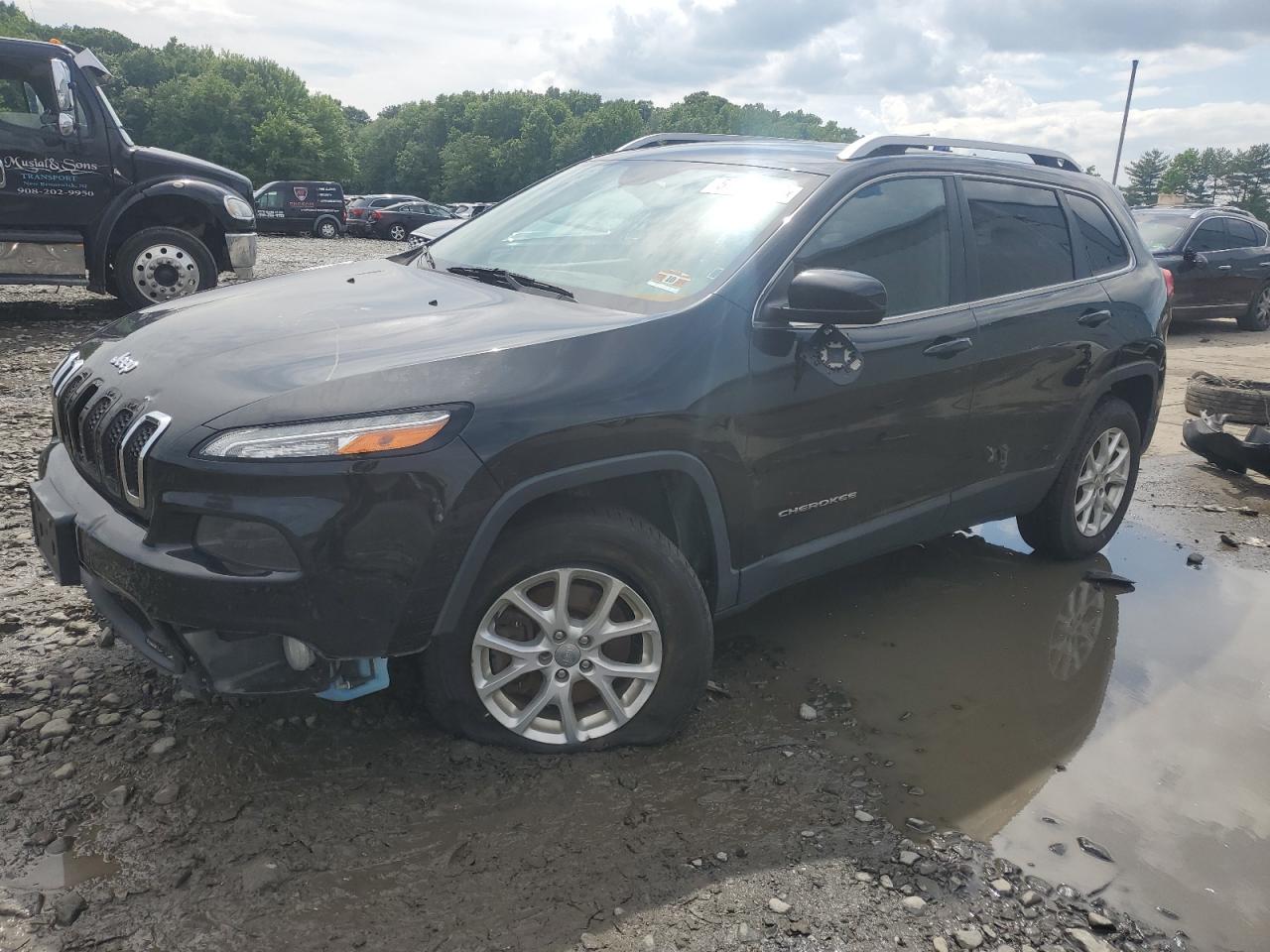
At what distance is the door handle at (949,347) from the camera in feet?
12.0

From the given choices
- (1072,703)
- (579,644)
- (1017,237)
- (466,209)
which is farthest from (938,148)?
(466,209)

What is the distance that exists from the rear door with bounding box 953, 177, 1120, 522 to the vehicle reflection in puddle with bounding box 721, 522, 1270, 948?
1.72 feet

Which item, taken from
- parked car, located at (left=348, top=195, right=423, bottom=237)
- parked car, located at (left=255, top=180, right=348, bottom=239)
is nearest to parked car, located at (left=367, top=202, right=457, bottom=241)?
parked car, located at (left=348, top=195, right=423, bottom=237)

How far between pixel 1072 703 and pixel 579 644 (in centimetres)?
187

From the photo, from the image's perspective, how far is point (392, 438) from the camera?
246 cm

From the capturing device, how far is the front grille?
2.54 meters

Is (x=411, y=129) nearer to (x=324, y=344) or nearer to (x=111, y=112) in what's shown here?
(x=111, y=112)

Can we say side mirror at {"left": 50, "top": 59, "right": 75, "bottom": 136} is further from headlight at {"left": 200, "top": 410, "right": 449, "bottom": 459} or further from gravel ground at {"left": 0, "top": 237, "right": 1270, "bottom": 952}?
headlight at {"left": 200, "top": 410, "right": 449, "bottom": 459}

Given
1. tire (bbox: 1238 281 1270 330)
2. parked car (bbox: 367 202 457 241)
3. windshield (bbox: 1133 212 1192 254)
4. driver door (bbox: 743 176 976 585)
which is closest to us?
driver door (bbox: 743 176 976 585)

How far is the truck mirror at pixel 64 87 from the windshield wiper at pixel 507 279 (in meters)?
7.07

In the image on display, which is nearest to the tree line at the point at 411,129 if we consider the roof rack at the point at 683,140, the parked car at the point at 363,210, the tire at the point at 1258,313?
the parked car at the point at 363,210

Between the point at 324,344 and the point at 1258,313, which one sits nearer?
the point at 324,344

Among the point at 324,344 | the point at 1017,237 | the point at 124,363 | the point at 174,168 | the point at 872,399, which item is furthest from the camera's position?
the point at 174,168

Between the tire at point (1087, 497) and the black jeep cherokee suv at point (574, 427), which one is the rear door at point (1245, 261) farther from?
the black jeep cherokee suv at point (574, 427)
